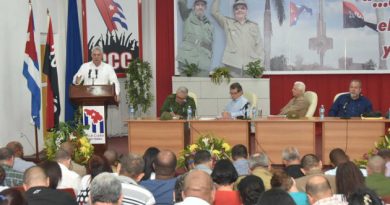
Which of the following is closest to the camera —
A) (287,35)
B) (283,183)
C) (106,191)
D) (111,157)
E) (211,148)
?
(106,191)

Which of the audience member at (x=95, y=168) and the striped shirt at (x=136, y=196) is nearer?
the striped shirt at (x=136, y=196)

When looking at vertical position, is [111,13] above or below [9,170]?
above

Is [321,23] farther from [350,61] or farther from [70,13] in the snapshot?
[70,13]

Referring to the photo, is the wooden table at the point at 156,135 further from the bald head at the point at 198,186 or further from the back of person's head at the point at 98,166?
the bald head at the point at 198,186

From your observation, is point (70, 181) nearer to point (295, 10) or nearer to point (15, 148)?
point (15, 148)

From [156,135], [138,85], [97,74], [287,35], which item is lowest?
[156,135]

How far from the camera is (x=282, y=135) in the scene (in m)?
9.12

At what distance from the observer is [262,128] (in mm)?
9180

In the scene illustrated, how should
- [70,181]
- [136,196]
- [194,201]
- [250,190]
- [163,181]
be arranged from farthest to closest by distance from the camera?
[70,181] < [163,181] < [136,196] < [250,190] < [194,201]

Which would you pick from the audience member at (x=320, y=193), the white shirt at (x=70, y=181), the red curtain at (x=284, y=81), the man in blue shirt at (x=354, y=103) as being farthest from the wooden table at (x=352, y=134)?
the audience member at (x=320, y=193)

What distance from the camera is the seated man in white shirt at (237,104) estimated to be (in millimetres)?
9445

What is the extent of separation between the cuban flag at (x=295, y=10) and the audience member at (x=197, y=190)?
9.34 metres

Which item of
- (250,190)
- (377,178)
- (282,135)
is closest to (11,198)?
(250,190)

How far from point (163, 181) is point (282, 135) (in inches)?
186
